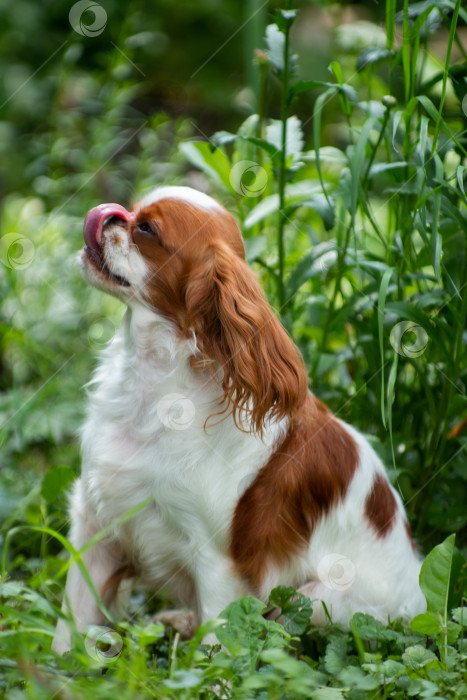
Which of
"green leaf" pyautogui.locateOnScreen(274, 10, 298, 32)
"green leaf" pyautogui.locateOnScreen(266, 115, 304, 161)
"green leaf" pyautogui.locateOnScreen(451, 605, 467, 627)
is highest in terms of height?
"green leaf" pyautogui.locateOnScreen(274, 10, 298, 32)

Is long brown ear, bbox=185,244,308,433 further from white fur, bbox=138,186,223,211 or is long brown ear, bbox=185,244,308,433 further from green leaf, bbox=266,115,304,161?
green leaf, bbox=266,115,304,161

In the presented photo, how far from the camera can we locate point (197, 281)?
2.13 meters

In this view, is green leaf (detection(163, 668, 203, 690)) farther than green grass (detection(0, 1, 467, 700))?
No

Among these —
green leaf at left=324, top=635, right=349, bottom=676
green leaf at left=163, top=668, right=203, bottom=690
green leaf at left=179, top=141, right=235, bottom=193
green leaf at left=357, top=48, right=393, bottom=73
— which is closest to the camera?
green leaf at left=163, top=668, right=203, bottom=690

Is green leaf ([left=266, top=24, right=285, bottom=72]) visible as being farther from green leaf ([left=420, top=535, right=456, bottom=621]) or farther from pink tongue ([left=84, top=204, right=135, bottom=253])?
green leaf ([left=420, top=535, right=456, bottom=621])

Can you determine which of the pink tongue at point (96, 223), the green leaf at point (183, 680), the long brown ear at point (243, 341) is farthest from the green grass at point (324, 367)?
the pink tongue at point (96, 223)

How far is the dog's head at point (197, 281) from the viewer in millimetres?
2098

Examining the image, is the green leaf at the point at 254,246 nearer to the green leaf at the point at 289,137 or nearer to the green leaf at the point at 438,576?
the green leaf at the point at 289,137

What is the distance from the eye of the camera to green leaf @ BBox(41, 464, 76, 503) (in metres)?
2.58

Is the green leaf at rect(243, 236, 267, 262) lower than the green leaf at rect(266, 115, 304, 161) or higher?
lower

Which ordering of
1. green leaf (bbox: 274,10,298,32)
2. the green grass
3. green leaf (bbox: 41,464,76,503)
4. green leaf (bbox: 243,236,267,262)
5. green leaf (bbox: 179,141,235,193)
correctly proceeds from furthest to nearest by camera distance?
green leaf (bbox: 179,141,235,193)
green leaf (bbox: 243,236,267,262)
green leaf (bbox: 41,464,76,503)
green leaf (bbox: 274,10,298,32)
the green grass

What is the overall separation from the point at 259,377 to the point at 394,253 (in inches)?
35.8

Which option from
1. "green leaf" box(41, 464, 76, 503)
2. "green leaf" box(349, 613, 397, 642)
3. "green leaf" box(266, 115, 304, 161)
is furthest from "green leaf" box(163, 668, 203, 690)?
"green leaf" box(266, 115, 304, 161)

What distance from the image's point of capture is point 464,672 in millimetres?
1855
